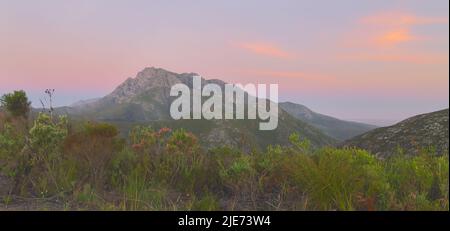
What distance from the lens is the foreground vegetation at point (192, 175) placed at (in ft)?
21.0

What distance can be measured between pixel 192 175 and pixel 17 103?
18.1 ft

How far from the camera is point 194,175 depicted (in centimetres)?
784

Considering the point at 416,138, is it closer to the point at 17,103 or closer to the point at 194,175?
the point at 194,175

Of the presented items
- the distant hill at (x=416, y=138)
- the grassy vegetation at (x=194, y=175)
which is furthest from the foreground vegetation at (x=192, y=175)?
the distant hill at (x=416, y=138)

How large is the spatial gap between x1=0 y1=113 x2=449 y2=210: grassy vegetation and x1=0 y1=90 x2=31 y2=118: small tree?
1.17 meters

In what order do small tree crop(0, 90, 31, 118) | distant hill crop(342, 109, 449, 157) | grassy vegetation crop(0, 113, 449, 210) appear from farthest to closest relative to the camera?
distant hill crop(342, 109, 449, 157), small tree crop(0, 90, 31, 118), grassy vegetation crop(0, 113, 449, 210)

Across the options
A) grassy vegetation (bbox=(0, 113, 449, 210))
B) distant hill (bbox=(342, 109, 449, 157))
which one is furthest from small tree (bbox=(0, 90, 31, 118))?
distant hill (bbox=(342, 109, 449, 157))

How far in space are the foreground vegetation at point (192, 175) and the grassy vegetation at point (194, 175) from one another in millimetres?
19

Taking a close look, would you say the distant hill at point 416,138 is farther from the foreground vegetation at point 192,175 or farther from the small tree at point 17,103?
the small tree at point 17,103

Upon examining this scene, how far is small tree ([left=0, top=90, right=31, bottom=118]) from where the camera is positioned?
10.0 metres

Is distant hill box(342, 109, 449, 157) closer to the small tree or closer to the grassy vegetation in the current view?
the grassy vegetation

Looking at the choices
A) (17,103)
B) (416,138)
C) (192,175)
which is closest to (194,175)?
(192,175)
